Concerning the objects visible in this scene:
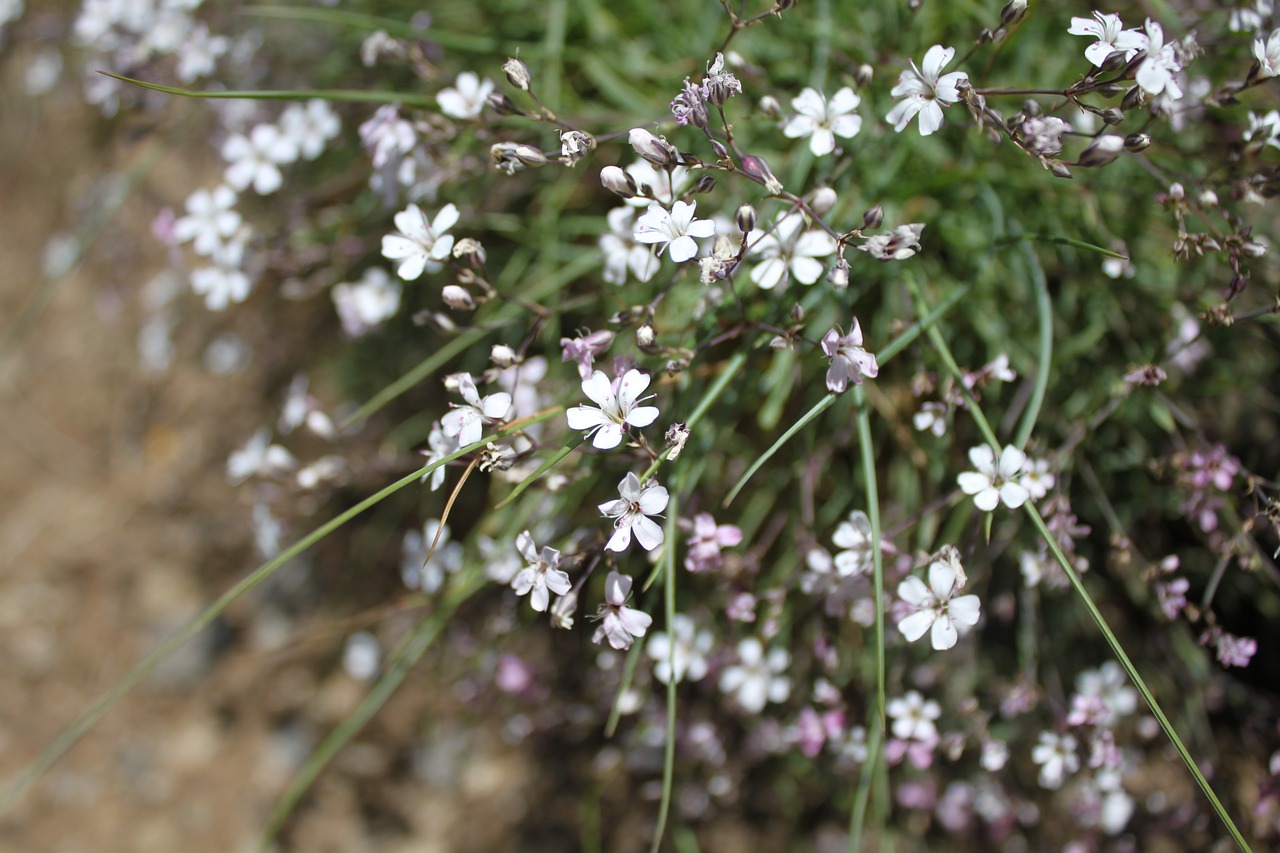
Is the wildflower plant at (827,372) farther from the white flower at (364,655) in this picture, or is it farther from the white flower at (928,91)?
the white flower at (364,655)

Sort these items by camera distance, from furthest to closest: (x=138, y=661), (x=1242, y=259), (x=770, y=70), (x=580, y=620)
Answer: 1. (x=138, y=661)
2. (x=580, y=620)
3. (x=770, y=70)
4. (x=1242, y=259)

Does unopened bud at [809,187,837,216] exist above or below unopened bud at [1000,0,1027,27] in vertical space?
below

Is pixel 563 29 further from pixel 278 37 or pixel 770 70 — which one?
pixel 278 37

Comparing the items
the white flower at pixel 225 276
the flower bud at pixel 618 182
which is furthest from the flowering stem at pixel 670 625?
the white flower at pixel 225 276

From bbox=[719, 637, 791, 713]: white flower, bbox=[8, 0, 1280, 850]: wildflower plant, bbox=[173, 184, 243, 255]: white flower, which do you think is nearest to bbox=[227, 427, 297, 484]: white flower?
bbox=[8, 0, 1280, 850]: wildflower plant

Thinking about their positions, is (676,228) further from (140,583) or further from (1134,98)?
(140,583)

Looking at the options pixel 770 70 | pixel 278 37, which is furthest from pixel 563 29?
pixel 278 37

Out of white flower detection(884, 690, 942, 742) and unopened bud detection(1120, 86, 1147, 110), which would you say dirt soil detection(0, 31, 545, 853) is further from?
unopened bud detection(1120, 86, 1147, 110)
